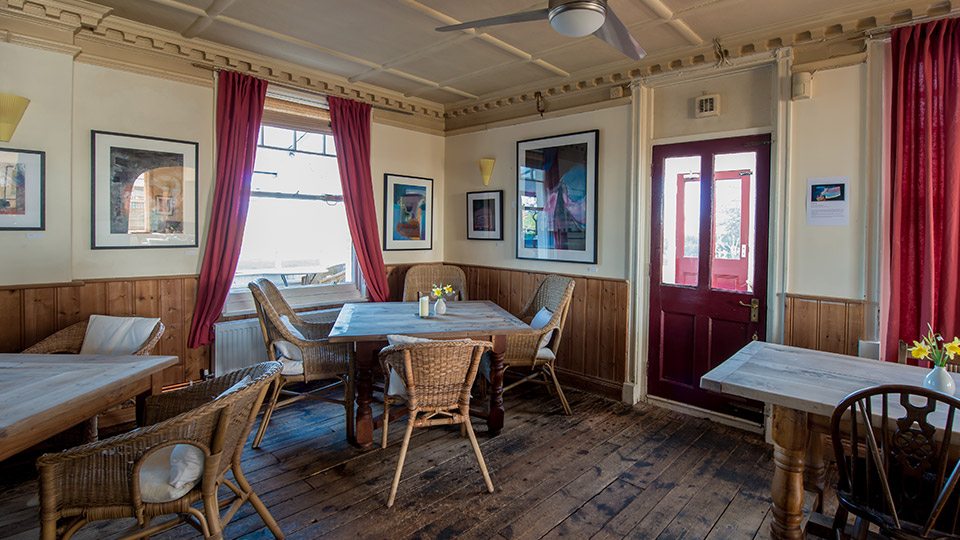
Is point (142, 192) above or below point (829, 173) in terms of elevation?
below

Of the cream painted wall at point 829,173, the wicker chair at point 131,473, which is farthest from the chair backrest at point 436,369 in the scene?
the cream painted wall at point 829,173

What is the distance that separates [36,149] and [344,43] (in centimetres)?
215

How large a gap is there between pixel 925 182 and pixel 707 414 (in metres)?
2.13

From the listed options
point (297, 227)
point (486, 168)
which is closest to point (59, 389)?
point (297, 227)

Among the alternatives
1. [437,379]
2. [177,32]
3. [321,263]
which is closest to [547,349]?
[437,379]

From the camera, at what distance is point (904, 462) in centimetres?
167

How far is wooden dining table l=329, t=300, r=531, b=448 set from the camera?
10.3 ft

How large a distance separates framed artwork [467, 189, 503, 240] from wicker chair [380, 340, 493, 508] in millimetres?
2756

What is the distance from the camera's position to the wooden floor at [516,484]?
240cm

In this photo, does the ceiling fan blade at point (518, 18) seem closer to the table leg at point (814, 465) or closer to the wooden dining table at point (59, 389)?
the wooden dining table at point (59, 389)

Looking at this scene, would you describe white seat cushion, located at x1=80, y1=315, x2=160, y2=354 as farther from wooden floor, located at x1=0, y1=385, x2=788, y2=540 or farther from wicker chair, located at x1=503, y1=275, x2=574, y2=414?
wicker chair, located at x1=503, y1=275, x2=574, y2=414

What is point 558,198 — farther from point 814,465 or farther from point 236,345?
point 236,345

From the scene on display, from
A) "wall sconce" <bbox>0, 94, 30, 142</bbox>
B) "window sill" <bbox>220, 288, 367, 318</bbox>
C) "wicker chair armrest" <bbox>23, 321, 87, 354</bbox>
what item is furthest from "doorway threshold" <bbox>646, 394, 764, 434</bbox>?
"wall sconce" <bbox>0, 94, 30, 142</bbox>

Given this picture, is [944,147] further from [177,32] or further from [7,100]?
[7,100]
